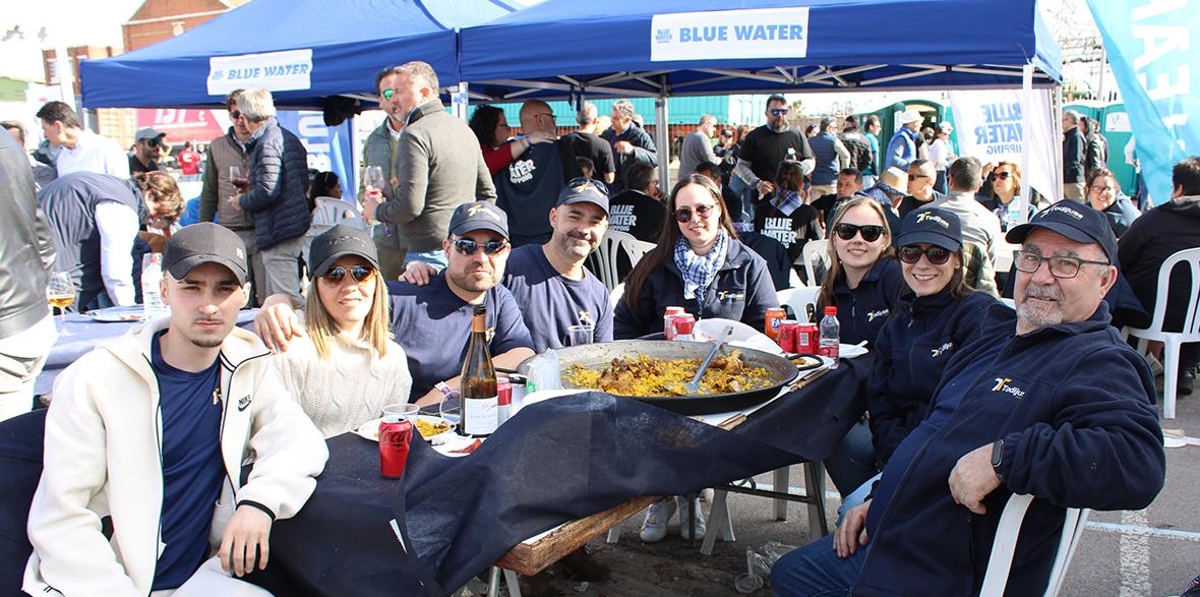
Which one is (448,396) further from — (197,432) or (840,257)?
(840,257)

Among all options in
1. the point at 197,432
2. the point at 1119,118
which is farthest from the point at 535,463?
the point at 1119,118

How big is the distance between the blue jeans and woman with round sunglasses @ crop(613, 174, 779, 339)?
61.4 inches

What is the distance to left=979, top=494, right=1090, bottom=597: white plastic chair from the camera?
203 centimetres

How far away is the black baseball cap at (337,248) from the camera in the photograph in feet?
8.77

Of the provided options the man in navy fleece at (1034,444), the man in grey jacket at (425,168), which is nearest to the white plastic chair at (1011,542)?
the man in navy fleece at (1034,444)

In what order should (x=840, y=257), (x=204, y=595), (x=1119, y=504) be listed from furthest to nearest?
(x=840, y=257) → (x=204, y=595) → (x=1119, y=504)

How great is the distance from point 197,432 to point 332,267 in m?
0.69

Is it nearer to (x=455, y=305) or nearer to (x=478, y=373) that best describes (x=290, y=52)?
(x=455, y=305)

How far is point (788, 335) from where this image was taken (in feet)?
11.4

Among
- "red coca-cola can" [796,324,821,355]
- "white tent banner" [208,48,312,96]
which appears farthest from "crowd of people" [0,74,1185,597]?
"white tent banner" [208,48,312,96]

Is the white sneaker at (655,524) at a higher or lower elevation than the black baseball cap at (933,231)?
lower

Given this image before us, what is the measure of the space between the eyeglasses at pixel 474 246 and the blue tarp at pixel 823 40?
2.92 meters

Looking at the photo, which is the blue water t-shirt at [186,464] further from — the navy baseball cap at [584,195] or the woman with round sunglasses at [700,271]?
the woman with round sunglasses at [700,271]

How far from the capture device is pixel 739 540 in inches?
156
